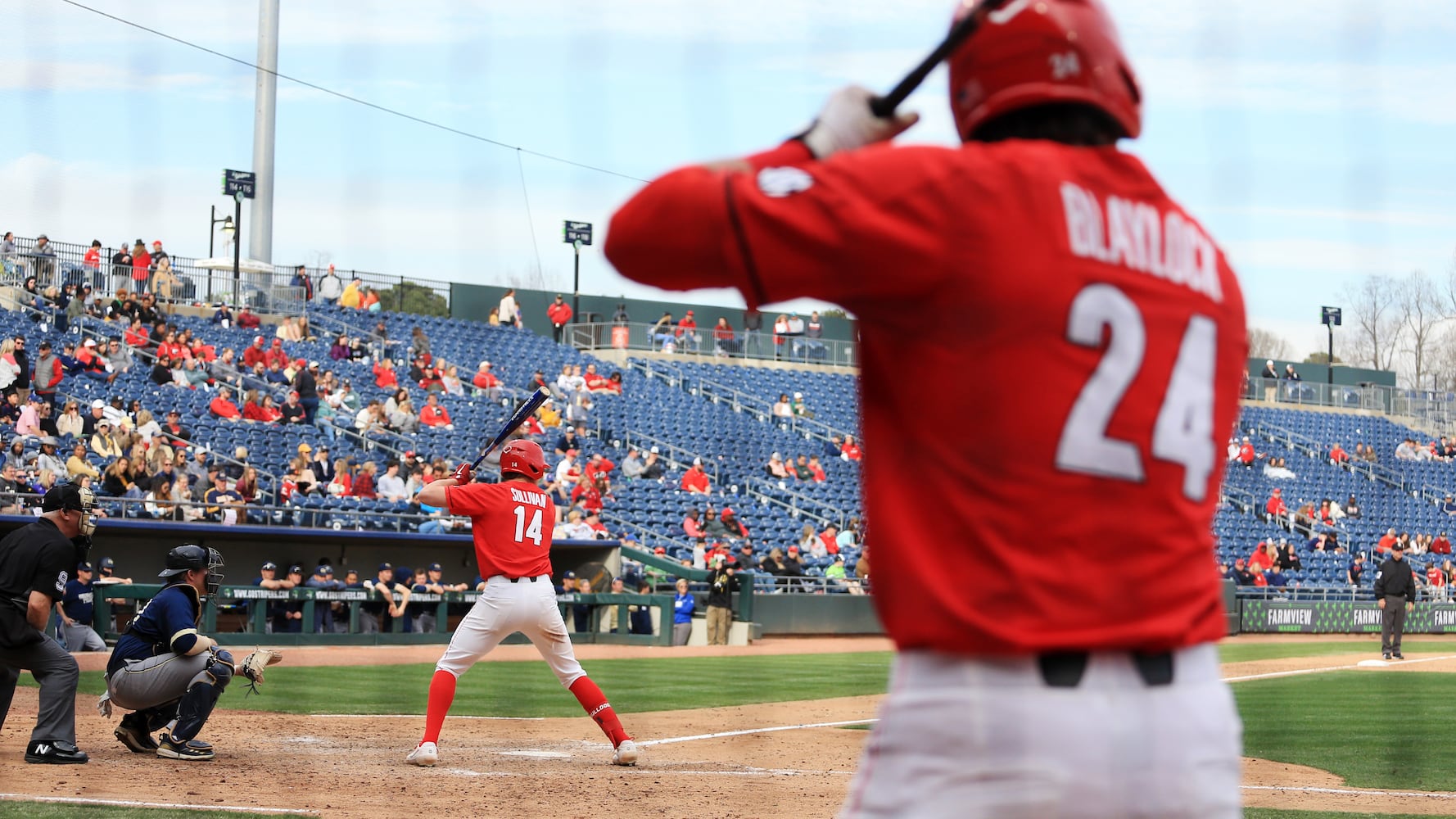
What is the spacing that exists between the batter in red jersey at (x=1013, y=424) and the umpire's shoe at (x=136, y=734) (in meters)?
7.67

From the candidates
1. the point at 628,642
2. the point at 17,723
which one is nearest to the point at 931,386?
the point at 17,723

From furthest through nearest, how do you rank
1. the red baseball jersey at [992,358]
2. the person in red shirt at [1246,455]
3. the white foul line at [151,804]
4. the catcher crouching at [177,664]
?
the person in red shirt at [1246,455] < the catcher crouching at [177,664] < the white foul line at [151,804] < the red baseball jersey at [992,358]

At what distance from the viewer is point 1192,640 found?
215cm

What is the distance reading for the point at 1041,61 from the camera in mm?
2154

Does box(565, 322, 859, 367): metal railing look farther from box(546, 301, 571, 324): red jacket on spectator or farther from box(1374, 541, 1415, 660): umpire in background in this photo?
box(1374, 541, 1415, 660): umpire in background

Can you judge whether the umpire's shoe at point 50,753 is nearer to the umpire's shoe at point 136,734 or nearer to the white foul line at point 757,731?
the umpire's shoe at point 136,734

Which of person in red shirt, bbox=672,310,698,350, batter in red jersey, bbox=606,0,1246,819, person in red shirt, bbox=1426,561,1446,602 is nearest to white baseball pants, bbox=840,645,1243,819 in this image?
batter in red jersey, bbox=606,0,1246,819

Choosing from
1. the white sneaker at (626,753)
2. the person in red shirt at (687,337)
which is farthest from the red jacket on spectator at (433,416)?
the white sneaker at (626,753)

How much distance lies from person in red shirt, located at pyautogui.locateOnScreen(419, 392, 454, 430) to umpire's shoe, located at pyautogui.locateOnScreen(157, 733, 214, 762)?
14.0 m

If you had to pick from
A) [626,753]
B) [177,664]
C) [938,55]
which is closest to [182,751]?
[177,664]

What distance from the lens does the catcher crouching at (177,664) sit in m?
8.43

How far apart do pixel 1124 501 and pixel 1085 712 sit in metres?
0.30

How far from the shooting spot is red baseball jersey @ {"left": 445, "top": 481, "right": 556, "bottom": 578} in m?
8.79

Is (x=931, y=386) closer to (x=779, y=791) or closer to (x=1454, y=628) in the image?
(x=779, y=791)
